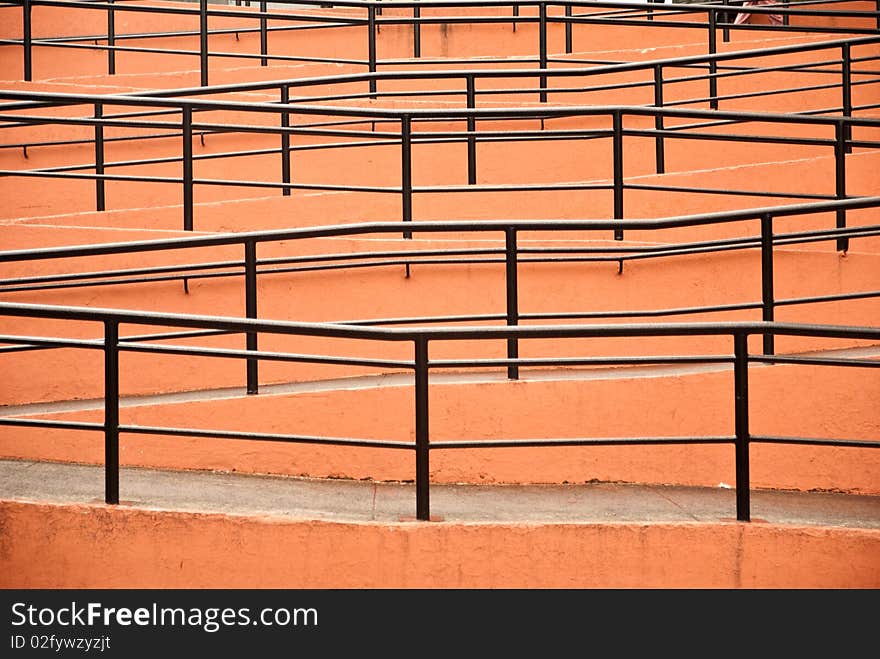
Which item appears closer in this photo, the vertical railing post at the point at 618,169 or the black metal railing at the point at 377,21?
the vertical railing post at the point at 618,169

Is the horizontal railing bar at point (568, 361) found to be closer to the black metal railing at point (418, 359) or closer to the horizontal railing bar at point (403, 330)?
the black metal railing at point (418, 359)

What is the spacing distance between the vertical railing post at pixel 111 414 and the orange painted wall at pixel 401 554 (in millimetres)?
115

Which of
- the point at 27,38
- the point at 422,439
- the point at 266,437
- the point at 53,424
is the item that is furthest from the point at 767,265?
the point at 27,38

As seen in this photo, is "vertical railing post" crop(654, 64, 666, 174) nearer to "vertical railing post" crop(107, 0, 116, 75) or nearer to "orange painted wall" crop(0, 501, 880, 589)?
"orange painted wall" crop(0, 501, 880, 589)

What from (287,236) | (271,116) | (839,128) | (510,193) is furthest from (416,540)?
(271,116)

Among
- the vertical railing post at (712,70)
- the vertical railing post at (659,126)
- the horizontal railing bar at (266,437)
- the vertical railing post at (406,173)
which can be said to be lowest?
the horizontal railing bar at (266,437)

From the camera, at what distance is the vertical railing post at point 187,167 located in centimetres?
746

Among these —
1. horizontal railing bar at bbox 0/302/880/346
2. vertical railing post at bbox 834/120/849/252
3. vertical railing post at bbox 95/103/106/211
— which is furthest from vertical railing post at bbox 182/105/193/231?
vertical railing post at bbox 834/120/849/252

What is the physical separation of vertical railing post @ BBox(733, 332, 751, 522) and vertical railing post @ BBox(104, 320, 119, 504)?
2.73 meters

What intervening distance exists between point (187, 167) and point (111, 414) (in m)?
2.95

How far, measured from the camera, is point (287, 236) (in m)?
6.12

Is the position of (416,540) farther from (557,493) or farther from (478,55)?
(478,55)

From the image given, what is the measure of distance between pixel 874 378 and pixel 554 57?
20.7 ft

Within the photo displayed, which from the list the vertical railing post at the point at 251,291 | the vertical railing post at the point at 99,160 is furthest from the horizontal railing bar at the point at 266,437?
the vertical railing post at the point at 99,160
